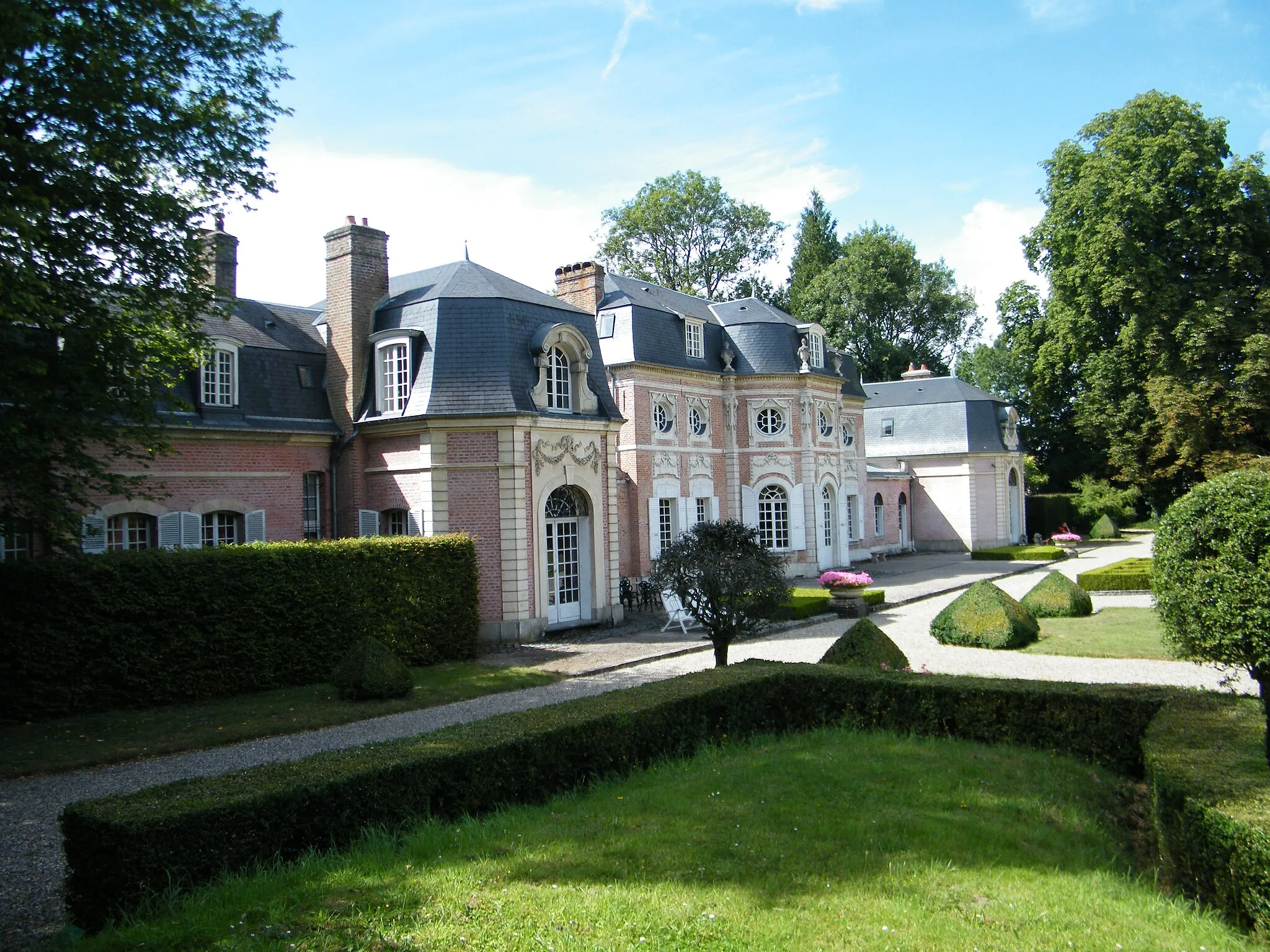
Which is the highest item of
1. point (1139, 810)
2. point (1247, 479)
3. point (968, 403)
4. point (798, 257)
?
point (798, 257)

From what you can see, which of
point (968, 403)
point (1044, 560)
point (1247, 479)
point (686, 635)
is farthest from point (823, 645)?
point (968, 403)

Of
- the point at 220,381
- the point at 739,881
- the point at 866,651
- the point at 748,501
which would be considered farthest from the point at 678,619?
the point at 739,881

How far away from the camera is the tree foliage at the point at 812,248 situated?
5350 centimetres

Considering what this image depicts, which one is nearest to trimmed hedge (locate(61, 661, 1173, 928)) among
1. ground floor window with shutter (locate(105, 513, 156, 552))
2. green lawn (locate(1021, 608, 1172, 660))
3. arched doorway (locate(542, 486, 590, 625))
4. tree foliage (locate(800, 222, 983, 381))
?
green lawn (locate(1021, 608, 1172, 660))

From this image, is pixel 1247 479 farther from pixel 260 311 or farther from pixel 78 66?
pixel 260 311

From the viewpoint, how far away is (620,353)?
25359 millimetres

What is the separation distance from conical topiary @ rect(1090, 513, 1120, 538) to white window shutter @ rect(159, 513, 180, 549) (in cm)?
3962

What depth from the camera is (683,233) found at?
47.2m

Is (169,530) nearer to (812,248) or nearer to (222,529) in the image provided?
(222,529)

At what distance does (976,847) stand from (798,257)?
172 feet

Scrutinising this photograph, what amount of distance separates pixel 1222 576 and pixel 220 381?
1691cm

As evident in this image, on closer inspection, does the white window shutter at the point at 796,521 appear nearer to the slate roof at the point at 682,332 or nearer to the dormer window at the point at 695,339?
the slate roof at the point at 682,332

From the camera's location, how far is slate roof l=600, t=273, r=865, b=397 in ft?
83.8

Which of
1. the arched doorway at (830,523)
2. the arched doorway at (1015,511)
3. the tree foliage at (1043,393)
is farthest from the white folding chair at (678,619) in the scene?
the tree foliage at (1043,393)
